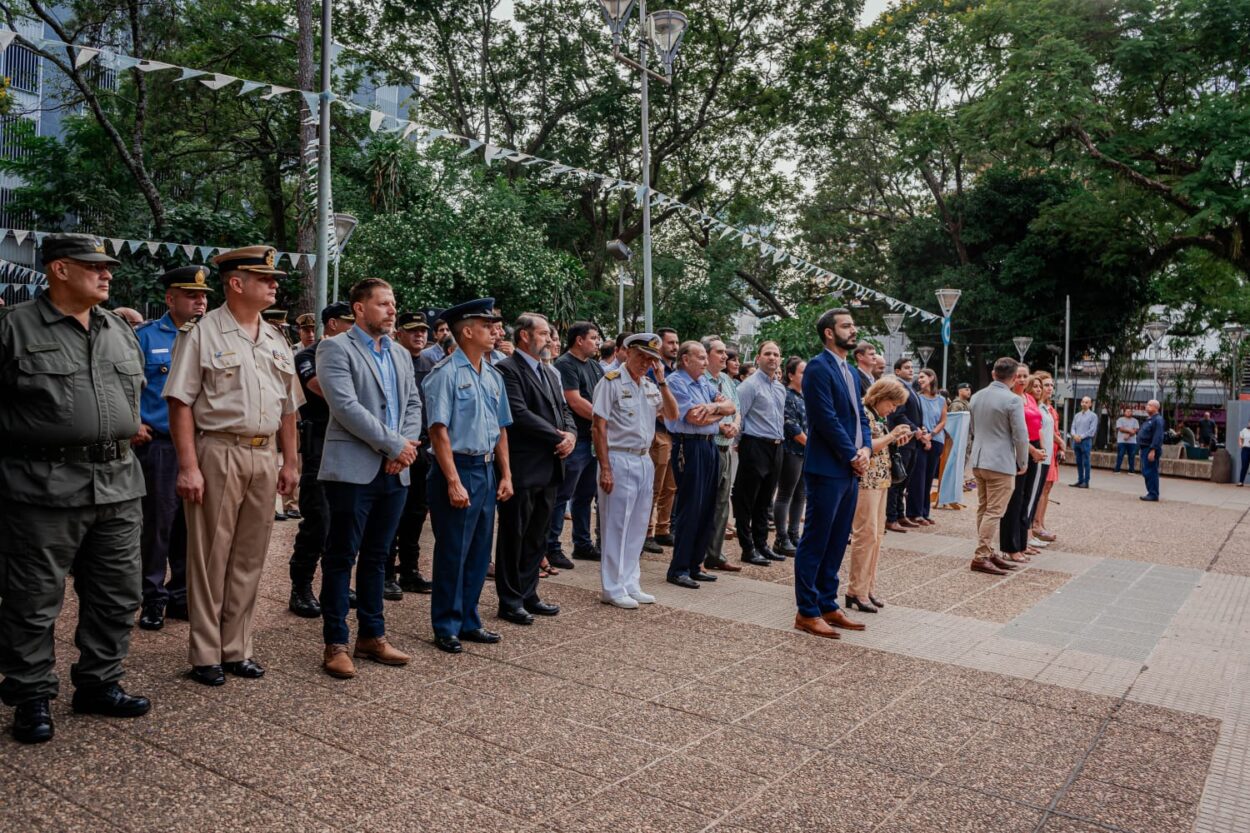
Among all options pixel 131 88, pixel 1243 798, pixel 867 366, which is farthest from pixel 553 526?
pixel 131 88

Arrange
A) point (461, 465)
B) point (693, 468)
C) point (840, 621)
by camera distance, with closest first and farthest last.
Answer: point (461, 465) < point (840, 621) < point (693, 468)

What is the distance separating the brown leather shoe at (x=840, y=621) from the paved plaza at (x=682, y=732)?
102 millimetres

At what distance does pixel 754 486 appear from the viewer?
27.9ft

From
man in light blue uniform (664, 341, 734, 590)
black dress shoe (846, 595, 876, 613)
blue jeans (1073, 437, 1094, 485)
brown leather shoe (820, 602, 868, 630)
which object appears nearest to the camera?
brown leather shoe (820, 602, 868, 630)

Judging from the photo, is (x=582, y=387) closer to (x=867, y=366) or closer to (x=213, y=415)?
(x=867, y=366)

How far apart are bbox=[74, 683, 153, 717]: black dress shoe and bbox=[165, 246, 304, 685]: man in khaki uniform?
0.44 metres

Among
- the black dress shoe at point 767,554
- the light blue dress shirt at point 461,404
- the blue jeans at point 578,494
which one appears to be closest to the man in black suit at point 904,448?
the black dress shoe at point 767,554

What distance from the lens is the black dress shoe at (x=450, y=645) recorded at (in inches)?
201

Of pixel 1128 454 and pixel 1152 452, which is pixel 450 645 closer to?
pixel 1152 452

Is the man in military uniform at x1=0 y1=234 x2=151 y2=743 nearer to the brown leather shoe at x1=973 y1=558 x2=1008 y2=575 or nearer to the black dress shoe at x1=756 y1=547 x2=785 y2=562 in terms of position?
the black dress shoe at x1=756 y1=547 x2=785 y2=562

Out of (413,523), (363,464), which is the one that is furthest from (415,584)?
(363,464)

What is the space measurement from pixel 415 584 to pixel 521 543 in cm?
119

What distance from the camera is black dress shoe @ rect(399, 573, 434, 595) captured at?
6.71 m

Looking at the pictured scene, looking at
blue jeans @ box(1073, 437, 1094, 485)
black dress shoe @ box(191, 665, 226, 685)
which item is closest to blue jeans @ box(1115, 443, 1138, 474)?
blue jeans @ box(1073, 437, 1094, 485)
